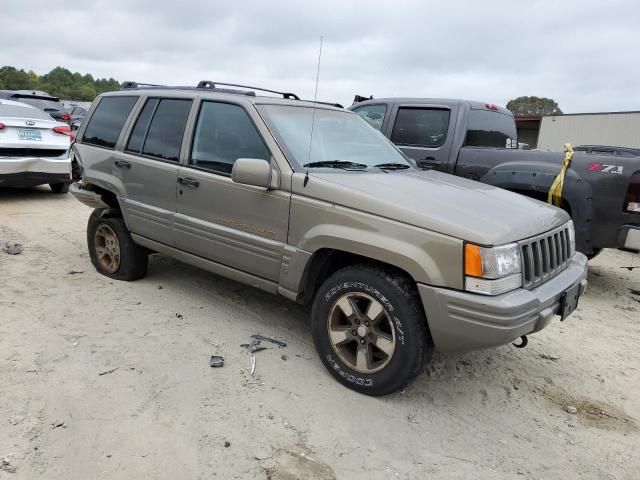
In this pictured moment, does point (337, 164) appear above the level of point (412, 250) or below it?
above

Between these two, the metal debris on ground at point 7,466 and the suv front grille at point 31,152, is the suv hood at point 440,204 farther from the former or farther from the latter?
the suv front grille at point 31,152

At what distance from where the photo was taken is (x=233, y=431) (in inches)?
109

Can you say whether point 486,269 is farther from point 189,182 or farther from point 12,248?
point 12,248

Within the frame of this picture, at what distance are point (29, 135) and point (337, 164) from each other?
21.8 ft

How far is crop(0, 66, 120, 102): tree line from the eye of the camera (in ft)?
183

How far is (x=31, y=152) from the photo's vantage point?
822 centimetres

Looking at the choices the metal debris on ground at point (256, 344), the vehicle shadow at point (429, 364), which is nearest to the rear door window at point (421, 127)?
the vehicle shadow at point (429, 364)

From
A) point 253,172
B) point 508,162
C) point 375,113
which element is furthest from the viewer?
point 375,113

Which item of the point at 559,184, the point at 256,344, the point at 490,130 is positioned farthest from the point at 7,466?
the point at 490,130

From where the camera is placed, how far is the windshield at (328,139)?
361cm

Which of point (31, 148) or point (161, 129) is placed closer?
point (161, 129)

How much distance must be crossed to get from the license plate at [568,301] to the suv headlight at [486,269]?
600mm

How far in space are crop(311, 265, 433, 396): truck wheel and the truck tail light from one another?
3.00m

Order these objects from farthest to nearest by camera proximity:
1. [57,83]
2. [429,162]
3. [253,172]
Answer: [57,83] < [429,162] < [253,172]
